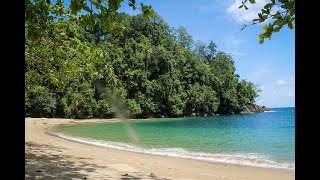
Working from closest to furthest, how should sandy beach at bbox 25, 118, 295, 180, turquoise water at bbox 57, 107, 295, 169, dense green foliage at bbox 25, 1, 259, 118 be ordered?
sandy beach at bbox 25, 118, 295, 180 → turquoise water at bbox 57, 107, 295, 169 → dense green foliage at bbox 25, 1, 259, 118

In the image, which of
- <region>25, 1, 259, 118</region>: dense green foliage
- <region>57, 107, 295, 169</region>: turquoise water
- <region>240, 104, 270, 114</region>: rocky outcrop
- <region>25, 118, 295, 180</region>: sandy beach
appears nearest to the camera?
<region>25, 118, 295, 180</region>: sandy beach

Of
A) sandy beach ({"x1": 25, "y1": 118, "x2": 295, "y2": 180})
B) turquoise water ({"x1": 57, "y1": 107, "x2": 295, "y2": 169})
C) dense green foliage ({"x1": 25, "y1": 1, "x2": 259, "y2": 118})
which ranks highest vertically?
dense green foliage ({"x1": 25, "y1": 1, "x2": 259, "y2": 118})

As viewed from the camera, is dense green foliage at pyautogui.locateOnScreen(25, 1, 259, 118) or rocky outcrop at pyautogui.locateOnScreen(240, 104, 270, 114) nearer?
dense green foliage at pyautogui.locateOnScreen(25, 1, 259, 118)

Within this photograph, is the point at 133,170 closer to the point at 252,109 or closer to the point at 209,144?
the point at 209,144

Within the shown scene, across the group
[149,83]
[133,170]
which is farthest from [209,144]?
[149,83]

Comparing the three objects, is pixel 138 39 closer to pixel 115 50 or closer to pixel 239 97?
pixel 115 50

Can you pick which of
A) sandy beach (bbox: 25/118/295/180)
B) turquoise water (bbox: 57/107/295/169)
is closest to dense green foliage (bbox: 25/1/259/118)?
turquoise water (bbox: 57/107/295/169)

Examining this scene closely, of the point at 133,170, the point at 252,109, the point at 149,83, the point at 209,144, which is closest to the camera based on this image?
the point at 133,170

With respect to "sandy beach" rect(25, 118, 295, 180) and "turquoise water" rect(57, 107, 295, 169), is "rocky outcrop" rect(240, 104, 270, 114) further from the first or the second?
"sandy beach" rect(25, 118, 295, 180)

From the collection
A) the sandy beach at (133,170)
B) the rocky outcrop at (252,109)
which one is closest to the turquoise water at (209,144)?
the sandy beach at (133,170)

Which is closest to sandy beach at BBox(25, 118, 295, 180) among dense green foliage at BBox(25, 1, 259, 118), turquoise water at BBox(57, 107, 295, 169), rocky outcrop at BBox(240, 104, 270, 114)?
turquoise water at BBox(57, 107, 295, 169)

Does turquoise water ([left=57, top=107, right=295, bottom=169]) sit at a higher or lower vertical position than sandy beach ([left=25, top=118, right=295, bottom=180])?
lower

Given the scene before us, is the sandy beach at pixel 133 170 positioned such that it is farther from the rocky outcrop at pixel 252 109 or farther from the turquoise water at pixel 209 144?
the rocky outcrop at pixel 252 109
